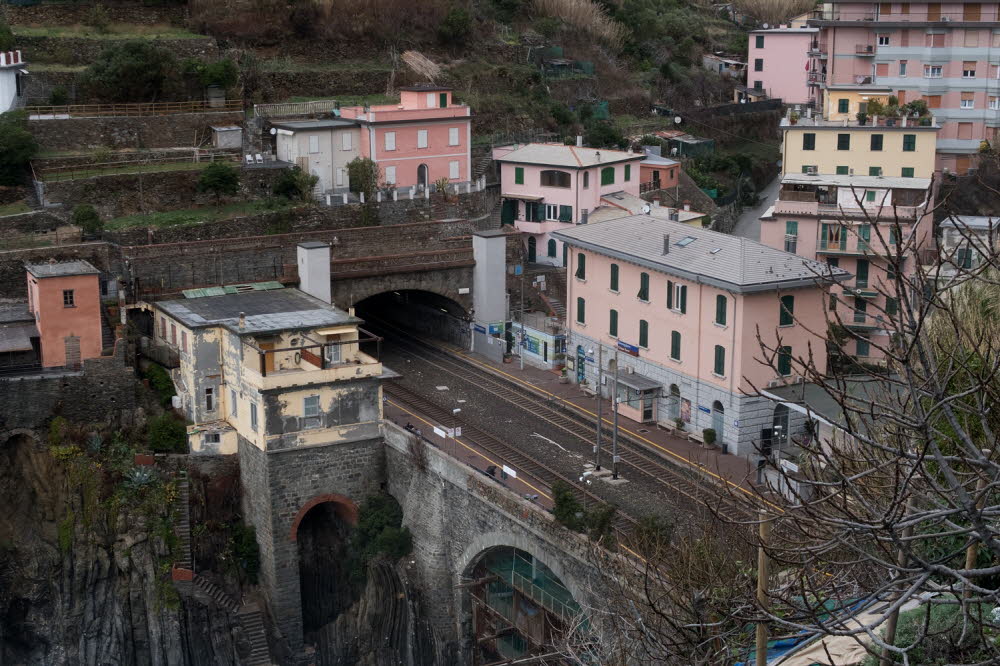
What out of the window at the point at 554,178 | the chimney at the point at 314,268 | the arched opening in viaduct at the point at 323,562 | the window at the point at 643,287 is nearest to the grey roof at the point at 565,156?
the window at the point at 554,178

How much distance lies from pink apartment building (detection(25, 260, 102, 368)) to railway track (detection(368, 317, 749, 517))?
1359 centimetres

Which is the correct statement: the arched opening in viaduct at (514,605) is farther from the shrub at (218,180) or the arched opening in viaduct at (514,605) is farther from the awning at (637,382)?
the shrub at (218,180)

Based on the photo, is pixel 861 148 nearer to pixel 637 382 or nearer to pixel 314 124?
pixel 637 382

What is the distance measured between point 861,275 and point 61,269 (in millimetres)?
29986

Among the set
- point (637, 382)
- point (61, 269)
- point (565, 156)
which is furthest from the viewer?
point (565, 156)

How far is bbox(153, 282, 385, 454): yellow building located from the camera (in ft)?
143

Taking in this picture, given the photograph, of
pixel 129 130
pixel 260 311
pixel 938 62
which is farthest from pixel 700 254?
pixel 129 130

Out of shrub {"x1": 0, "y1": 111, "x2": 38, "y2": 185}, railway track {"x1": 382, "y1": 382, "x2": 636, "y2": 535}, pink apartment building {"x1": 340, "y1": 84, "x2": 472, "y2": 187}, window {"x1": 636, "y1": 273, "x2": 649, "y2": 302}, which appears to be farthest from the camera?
pink apartment building {"x1": 340, "y1": 84, "x2": 472, "y2": 187}

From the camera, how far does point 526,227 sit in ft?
209

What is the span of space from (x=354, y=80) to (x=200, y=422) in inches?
1156

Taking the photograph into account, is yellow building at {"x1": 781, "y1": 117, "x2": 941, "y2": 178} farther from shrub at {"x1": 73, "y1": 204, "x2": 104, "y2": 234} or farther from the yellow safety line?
shrub at {"x1": 73, "y1": 204, "x2": 104, "y2": 234}

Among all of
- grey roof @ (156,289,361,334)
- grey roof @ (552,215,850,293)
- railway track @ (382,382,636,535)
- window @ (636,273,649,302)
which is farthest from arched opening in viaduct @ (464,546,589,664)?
window @ (636,273,649,302)

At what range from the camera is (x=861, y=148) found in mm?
57094

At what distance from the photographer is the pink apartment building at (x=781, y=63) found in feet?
265
